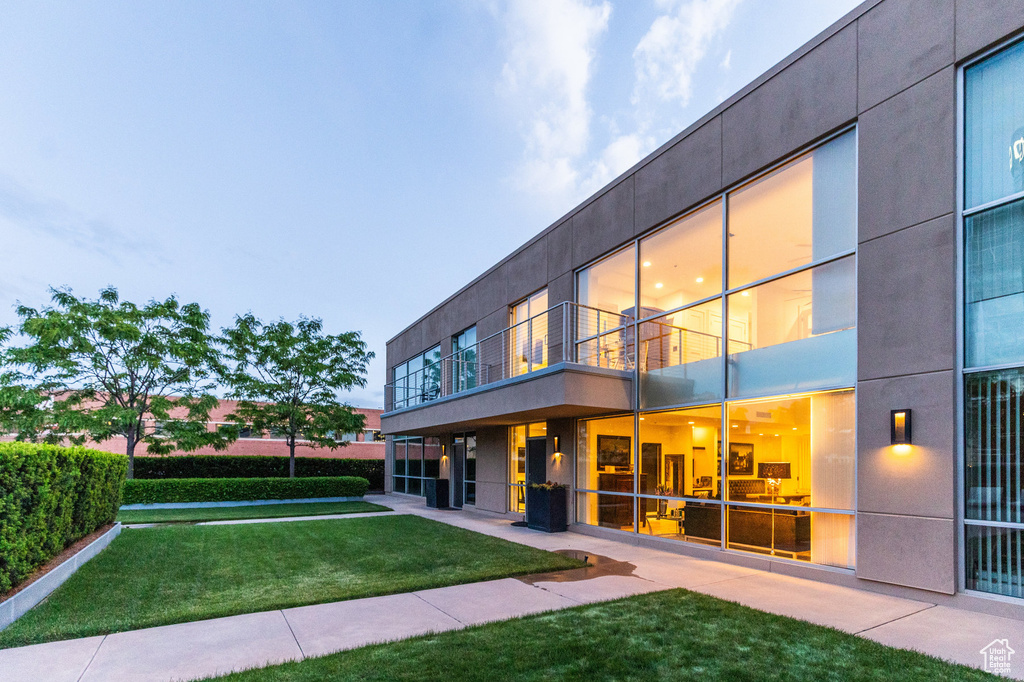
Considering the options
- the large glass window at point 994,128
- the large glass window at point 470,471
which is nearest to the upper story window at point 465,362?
the large glass window at point 470,471

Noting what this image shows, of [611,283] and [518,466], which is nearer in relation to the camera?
[611,283]

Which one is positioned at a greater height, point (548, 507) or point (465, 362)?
point (465, 362)

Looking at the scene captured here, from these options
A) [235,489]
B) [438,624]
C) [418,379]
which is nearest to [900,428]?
[438,624]

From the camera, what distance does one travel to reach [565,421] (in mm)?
13250

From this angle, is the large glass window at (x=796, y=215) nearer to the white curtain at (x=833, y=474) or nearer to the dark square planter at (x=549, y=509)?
the white curtain at (x=833, y=474)

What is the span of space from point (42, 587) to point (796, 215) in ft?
35.0

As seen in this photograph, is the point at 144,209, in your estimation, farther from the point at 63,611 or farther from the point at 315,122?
the point at 63,611

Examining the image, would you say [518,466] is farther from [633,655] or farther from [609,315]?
[633,655]

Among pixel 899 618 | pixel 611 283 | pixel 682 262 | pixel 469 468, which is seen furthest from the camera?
pixel 469 468

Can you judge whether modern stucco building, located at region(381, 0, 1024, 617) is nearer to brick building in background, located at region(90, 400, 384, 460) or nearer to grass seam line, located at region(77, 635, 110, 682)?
grass seam line, located at region(77, 635, 110, 682)

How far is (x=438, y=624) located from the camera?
565 cm

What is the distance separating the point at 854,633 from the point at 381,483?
25289mm

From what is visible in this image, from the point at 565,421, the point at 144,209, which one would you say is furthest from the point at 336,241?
the point at 565,421

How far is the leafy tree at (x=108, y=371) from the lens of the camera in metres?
18.1
